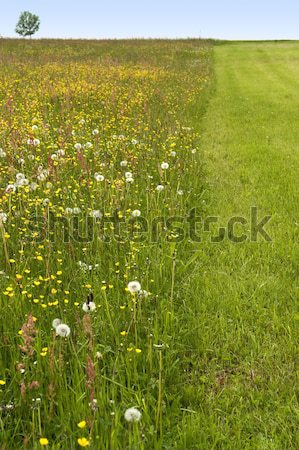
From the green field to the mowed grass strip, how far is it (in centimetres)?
1

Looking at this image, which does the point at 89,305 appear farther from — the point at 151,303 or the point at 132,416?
the point at 151,303

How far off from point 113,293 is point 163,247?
95 centimetres

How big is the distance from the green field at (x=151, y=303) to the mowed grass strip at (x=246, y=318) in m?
0.01

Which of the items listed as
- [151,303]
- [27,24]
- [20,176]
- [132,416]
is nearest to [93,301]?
[151,303]

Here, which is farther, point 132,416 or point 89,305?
point 89,305

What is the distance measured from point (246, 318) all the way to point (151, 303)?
74 centimetres

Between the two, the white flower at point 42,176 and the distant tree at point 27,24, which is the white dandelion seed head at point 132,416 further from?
the distant tree at point 27,24

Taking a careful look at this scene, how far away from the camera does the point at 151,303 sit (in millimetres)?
3600

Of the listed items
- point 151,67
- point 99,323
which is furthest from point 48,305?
point 151,67

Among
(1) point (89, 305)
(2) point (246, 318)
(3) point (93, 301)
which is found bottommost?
(2) point (246, 318)

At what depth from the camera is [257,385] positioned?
2.90 m

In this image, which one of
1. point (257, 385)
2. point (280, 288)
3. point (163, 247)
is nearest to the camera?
point (257, 385)

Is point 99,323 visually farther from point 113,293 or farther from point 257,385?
point 257,385

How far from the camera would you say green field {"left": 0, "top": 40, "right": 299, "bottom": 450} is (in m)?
2.46
